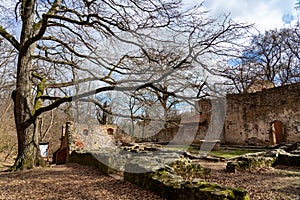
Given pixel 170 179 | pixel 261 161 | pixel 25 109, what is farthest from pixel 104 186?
pixel 261 161

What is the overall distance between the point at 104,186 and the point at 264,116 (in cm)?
1404

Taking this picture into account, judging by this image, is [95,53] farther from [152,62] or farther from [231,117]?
[231,117]

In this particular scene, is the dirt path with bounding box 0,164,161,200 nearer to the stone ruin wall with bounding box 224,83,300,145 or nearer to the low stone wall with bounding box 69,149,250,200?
the low stone wall with bounding box 69,149,250,200

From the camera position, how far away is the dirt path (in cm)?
437

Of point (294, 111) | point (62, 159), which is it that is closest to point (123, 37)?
point (62, 159)

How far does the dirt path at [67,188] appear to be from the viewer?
4367mm

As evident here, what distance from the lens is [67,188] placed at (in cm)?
502

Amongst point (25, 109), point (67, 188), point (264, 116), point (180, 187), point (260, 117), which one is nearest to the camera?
point (180, 187)

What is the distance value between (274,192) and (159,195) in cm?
225

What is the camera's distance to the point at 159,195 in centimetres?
421

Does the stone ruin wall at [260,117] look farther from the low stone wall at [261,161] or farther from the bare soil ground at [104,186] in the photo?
the bare soil ground at [104,186]

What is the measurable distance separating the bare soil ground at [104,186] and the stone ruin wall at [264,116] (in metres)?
8.49

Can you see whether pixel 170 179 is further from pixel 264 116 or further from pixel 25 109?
pixel 264 116

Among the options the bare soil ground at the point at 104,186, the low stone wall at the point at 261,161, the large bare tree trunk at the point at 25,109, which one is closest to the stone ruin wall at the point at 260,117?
the low stone wall at the point at 261,161
